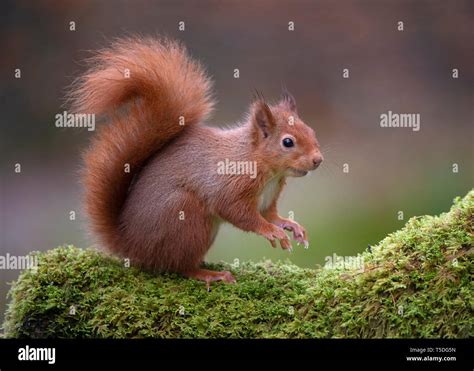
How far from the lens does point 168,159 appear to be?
2.27 metres

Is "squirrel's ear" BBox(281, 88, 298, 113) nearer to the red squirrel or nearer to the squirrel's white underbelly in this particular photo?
the red squirrel

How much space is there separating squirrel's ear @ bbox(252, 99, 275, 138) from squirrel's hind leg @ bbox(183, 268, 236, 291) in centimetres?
54

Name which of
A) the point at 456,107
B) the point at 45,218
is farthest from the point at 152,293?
the point at 456,107

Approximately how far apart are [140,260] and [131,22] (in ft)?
5.11

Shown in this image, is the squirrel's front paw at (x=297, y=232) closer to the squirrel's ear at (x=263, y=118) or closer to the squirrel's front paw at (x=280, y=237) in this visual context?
the squirrel's front paw at (x=280, y=237)

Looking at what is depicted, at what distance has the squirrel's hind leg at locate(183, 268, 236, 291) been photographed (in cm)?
216

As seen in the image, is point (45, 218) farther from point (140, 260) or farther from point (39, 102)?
point (140, 260)

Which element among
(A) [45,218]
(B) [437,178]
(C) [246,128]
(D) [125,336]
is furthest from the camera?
(A) [45,218]

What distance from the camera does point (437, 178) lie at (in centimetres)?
321

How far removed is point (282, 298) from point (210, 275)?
0.33m

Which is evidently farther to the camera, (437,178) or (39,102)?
(39,102)
